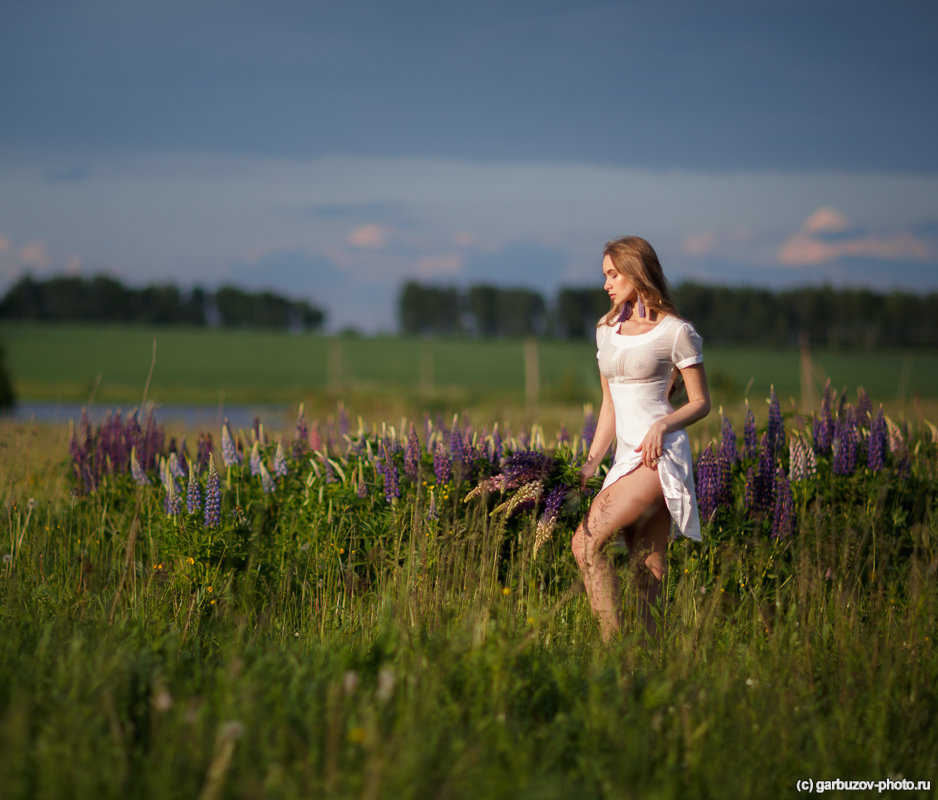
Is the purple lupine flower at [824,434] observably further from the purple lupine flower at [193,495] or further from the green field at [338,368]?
the green field at [338,368]

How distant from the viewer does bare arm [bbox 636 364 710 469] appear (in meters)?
3.43

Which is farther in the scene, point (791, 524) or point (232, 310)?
point (232, 310)

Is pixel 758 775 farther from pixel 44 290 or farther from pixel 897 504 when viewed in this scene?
pixel 44 290

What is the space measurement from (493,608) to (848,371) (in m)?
49.3

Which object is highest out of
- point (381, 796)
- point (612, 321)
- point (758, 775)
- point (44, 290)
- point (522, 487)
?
point (44, 290)

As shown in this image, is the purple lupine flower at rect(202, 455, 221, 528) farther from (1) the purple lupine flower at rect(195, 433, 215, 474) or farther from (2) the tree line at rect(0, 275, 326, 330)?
(2) the tree line at rect(0, 275, 326, 330)

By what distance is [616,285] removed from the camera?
3.72 metres

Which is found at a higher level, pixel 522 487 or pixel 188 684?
pixel 522 487

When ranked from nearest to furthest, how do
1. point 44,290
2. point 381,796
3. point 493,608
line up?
point 381,796, point 493,608, point 44,290

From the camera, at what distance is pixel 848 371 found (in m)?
47.2

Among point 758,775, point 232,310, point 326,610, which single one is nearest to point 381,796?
point 758,775

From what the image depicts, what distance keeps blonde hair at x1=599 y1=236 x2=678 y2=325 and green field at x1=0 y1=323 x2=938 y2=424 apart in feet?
77.7

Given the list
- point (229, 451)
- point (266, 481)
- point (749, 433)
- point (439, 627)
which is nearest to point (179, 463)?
point (229, 451)

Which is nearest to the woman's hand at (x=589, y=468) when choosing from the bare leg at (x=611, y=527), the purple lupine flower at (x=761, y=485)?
the bare leg at (x=611, y=527)
